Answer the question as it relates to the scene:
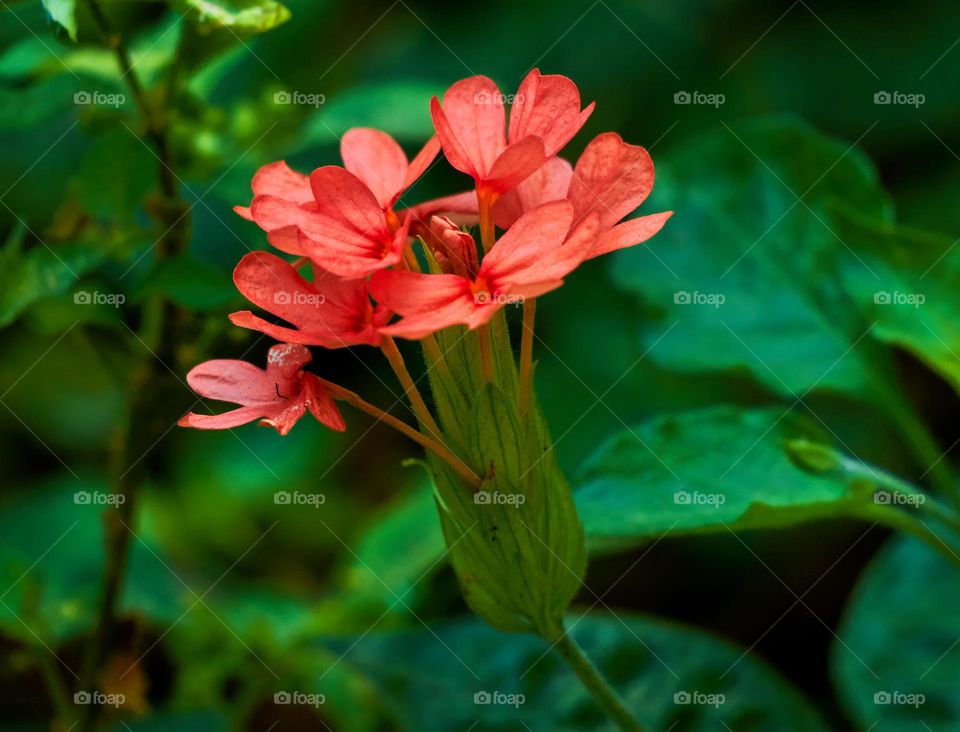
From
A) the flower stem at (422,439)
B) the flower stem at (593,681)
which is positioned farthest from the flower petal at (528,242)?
the flower stem at (593,681)

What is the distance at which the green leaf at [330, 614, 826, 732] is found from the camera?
95 cm

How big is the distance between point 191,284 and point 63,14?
239 millimetres

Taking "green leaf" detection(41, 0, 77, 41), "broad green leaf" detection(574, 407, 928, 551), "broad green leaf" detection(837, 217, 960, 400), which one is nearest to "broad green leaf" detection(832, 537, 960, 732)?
"broad green leaf" detection(574, 407, 928, 551)

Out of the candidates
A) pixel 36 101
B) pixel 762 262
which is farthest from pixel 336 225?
pixel 762 262

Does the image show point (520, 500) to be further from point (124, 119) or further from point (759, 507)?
point (124, 119)

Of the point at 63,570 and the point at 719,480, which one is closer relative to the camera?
the point at 719,480

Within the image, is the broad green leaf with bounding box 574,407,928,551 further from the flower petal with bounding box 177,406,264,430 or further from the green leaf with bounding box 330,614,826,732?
the flower petal with bounding box 177,406,264,430

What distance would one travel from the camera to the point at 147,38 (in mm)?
1103

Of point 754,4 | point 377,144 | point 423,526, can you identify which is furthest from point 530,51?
point 377,144

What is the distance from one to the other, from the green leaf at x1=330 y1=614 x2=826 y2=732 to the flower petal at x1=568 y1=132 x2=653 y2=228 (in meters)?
0.53

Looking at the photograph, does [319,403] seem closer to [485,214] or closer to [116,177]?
[485,214]

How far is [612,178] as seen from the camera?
649 mm

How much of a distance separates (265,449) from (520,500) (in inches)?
41.6

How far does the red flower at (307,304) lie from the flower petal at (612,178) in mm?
167
